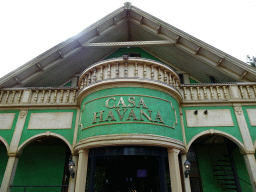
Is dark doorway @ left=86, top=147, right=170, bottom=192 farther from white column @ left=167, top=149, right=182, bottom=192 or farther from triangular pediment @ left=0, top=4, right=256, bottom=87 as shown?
triangular pediment @ left=0, top=4, right=256, bottom=87

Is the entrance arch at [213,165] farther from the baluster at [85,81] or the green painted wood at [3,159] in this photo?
the green painted wood at [3,159]

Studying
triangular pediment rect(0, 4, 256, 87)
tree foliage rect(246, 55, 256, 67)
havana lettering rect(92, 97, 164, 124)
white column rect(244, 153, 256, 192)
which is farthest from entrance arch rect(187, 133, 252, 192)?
tree foliage rect(246, 55, 256, 67)

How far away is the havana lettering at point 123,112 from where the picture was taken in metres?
7.03

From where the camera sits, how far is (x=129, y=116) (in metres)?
7.01

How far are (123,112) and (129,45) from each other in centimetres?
561

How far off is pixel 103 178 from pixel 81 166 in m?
2.89

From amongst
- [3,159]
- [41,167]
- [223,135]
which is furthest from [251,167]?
[3,159]

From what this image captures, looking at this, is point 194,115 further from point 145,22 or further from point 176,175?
point 145,22

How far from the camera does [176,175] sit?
22.9 feet

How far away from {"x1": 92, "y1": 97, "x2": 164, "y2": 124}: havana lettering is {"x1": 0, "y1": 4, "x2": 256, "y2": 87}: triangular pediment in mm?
4981

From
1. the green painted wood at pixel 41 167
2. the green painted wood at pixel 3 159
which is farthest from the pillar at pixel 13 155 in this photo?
the green painted wood at pixel 3 159

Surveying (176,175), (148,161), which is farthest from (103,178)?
(176,175)

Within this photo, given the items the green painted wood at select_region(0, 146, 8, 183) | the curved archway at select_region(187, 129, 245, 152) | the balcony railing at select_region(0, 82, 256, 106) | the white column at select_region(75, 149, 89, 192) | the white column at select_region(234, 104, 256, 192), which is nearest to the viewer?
the white column at select_region(75, 149, 89, 192)

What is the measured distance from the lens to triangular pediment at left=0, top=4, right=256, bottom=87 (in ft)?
33.2
